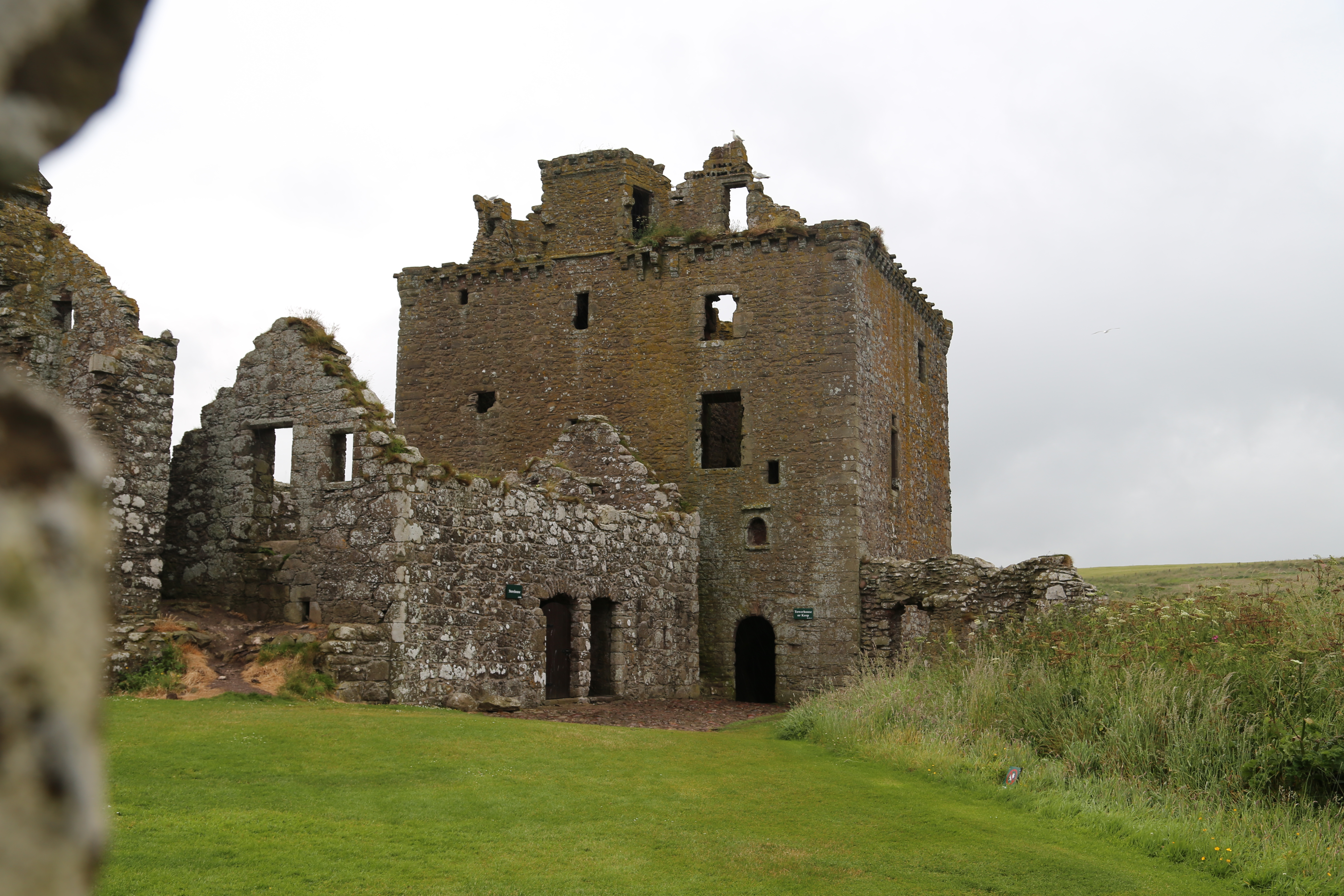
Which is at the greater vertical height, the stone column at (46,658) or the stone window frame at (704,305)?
the stone window frame at (704,305)

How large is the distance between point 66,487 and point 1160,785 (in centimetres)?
1068

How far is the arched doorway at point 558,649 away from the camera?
1744 cm

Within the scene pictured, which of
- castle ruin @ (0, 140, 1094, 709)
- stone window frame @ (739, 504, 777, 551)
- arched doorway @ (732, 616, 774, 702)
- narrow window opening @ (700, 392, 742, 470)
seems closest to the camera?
castle ruin @ (0, 140, 1094, 709)

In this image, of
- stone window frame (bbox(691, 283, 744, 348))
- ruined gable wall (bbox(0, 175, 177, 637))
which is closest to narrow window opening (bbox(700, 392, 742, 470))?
stone window frame (bbox(691, 283, 744, 348))

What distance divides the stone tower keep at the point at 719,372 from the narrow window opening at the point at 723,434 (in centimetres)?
6

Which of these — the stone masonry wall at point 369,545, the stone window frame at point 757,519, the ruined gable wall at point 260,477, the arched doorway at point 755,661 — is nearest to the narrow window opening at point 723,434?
the stone window frame at point 757,519

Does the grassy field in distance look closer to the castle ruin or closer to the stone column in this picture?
the castle ruin

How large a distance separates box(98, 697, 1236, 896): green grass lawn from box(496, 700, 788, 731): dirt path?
3.69m

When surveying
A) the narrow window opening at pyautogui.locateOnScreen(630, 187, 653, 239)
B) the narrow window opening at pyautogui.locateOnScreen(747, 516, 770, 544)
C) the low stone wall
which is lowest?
the low stone wall

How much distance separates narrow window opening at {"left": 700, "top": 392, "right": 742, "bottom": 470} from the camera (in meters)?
24.4

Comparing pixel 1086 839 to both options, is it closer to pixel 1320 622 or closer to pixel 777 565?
pixel 1320 622

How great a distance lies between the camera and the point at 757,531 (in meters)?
22.3

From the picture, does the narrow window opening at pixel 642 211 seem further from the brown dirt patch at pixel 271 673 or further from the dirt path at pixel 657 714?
the brown dirt patch at pixel 271 673

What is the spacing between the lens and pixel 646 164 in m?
25.4
